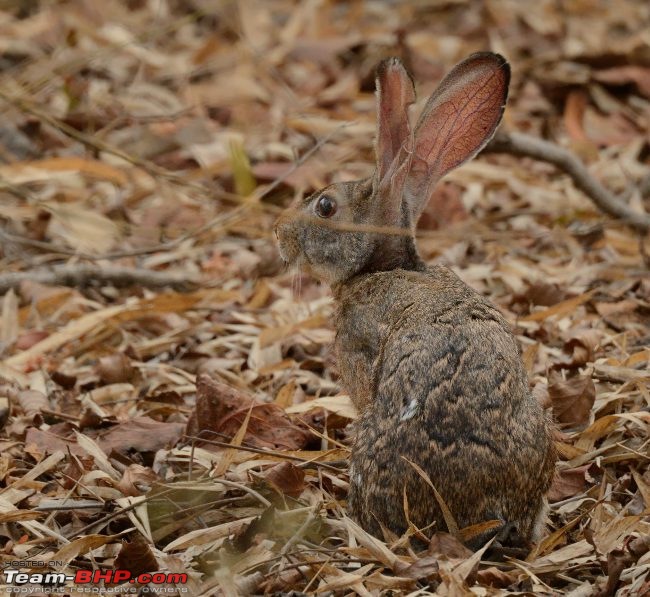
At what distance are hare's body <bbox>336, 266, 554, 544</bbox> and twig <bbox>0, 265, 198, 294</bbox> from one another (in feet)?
9.96

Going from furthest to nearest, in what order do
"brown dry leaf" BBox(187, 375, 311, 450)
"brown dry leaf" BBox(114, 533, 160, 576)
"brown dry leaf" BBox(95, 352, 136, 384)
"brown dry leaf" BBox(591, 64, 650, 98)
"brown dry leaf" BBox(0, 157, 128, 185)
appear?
"brown dry leaf" BBox(591, 64, 650, 98), "brown dry leaf" BBox(0, 157, 128, 185), "brown dry leaf" BBox(95, 352, 136, 384), "brown dry leaf" BBox(187, 375, 311, 450), "brown dry leaf" BBox(114, 533, 160, 576)

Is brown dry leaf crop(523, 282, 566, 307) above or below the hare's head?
below

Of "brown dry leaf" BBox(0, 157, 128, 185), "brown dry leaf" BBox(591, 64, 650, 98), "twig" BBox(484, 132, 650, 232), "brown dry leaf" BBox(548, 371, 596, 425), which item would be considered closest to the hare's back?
"brown dry leaf" BBox(548, 371, 596, 425)

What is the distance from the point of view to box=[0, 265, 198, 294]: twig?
7289 millimetres

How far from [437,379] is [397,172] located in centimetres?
125

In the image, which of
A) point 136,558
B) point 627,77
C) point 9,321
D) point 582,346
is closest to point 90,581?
point 136,558

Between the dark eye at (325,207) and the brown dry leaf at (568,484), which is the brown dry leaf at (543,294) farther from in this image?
the brown dry leaf at (568,484)

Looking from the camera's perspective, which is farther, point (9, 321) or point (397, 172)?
point (9, 321)

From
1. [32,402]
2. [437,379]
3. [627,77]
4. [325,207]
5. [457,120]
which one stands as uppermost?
[457,120]

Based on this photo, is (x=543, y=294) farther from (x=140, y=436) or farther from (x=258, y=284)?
(x=140, y=436)

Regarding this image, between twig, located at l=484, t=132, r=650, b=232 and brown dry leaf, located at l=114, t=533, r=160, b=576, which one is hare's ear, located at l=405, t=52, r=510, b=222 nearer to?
brown dry leaf, located at l=114, t=533, r=160, b=576

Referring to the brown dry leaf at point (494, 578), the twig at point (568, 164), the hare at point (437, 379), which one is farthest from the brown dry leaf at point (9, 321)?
the brown dry leaf at point (494, 578)

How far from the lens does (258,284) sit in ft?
24.5

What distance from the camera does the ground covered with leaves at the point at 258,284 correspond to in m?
4.53
